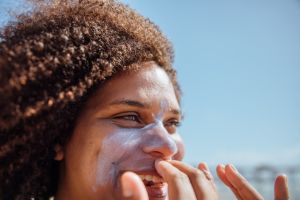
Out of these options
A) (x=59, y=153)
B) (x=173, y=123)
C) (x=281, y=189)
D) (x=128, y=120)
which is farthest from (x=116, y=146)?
(x=281, y=189)

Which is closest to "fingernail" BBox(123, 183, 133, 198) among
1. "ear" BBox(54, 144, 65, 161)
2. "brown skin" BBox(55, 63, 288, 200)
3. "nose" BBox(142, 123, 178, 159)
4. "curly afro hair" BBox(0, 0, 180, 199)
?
"brown skin" BBox(55, 63, 288, 200)

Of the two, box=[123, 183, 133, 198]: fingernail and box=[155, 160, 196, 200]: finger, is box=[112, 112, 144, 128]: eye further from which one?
box=[123, 183, 133, 198]: fingernail

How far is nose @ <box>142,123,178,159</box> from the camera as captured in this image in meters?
2.24

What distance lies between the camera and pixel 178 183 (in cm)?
192

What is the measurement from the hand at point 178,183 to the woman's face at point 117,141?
0.13 meters

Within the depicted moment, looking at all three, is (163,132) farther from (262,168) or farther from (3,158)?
(262,168)

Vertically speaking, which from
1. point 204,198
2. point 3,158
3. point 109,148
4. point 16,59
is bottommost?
point 204,198

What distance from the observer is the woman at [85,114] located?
6.56 ft

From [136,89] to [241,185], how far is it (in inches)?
32.9

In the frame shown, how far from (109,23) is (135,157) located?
3.00 feet

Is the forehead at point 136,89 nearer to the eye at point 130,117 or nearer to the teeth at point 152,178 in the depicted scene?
the eye at point 130,117

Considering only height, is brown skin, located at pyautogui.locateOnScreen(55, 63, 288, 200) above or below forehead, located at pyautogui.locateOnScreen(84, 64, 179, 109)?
below

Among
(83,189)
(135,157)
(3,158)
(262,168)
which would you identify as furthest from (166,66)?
(262,168)

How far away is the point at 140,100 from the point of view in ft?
7.64
